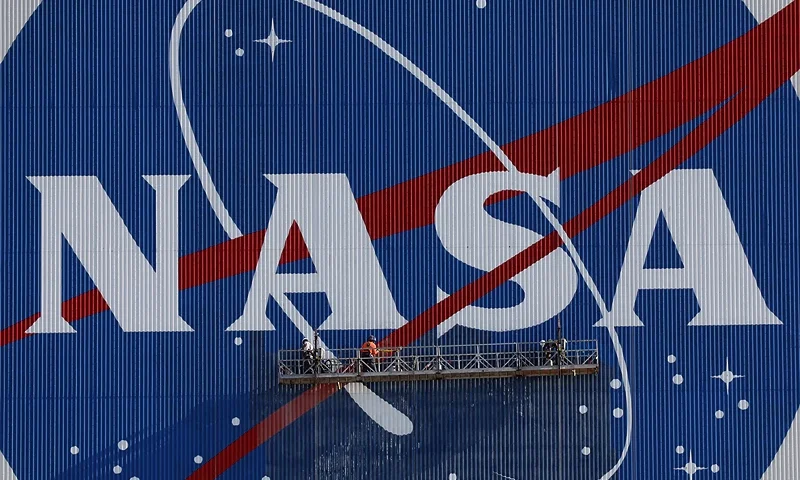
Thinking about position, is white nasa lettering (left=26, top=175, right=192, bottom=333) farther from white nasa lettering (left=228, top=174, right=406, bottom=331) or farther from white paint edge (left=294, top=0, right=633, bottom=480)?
white paint edge (left=294, top=0, right=633, bottom=480)

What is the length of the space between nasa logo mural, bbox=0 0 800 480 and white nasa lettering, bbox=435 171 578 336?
0.10m

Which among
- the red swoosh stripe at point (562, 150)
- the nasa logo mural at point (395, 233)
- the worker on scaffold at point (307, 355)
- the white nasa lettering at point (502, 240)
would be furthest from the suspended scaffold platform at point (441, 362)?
the red swoosh stripe at point (562, 150)

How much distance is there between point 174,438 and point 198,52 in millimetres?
13430

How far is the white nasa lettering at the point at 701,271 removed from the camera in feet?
151

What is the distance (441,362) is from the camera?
45500 mm

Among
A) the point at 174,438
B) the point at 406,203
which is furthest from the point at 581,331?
the point at 174,438

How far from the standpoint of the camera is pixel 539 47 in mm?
46531

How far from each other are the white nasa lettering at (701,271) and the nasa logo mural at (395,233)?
10cm

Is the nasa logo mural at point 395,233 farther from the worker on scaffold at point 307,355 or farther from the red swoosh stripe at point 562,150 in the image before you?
the worker on scaffold at point 307,355

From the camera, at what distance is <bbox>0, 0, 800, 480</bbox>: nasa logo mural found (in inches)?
1802

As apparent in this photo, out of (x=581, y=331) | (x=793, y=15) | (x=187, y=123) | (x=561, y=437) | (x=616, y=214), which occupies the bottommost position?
(x=561, y=437)

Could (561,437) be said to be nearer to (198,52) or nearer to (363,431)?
(363,431)

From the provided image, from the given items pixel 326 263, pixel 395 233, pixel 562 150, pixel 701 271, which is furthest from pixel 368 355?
pixel 701 271

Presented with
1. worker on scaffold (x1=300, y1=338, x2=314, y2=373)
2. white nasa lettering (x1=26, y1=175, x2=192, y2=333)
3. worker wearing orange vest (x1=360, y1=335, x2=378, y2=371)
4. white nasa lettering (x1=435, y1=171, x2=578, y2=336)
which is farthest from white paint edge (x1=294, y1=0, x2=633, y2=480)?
worker on scaffold (x1=300, y1=338, x2=314, y2=373)
